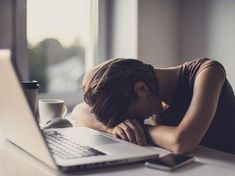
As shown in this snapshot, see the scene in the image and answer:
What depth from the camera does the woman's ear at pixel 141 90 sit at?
4.20ft

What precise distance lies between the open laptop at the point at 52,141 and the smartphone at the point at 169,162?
3 cm

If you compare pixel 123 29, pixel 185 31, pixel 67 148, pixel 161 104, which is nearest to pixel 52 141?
pixel 67 148

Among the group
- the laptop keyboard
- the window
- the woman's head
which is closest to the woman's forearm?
the woman's head

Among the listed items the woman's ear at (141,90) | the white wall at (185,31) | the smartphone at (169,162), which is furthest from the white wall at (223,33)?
the smartphone at (169,162)

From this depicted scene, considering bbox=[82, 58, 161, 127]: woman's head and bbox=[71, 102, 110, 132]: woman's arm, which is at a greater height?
bbox=[82, 58, 161, 127]: woman's head

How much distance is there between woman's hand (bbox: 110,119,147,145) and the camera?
1158 millimetres

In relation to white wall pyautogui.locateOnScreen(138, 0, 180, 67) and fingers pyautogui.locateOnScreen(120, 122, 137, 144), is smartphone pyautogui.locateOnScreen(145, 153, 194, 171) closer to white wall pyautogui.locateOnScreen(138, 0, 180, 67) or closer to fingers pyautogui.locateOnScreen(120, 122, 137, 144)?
fingers pyautogui.locateOnScreen(120, 122, 137, 144)

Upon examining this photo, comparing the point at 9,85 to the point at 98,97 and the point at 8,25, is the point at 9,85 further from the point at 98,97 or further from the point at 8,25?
the point at 8,25

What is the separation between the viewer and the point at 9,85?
30.3 inches

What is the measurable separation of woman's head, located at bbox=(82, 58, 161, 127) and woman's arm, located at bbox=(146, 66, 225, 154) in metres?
0.11

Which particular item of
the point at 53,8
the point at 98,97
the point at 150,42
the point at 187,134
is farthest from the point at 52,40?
the point at 187,134

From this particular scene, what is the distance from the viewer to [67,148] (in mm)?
1007

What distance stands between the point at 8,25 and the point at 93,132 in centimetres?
73

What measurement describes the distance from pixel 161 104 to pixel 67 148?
498mm
